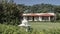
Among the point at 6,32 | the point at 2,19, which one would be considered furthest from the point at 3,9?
the point at 6,32

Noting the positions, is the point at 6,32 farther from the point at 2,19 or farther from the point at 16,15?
the point at 16,15

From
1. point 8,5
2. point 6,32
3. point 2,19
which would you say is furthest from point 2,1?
point 6,32

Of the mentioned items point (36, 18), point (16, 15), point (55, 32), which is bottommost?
point (36, 18)

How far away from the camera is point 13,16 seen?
3250cm

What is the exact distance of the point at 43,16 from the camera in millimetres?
59531

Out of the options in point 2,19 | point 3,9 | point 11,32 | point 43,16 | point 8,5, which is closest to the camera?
point 11,32

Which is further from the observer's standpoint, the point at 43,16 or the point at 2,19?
the point at 43,16

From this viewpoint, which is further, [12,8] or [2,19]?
[12,8]

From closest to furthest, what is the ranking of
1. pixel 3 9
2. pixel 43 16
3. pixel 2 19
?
pixel 2 19
pixel 3 9
pixel 43 16

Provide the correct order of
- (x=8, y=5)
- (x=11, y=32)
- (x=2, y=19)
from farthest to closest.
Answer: (x=8, y=5) < (x=2, y=19) < (x=11, y=32)

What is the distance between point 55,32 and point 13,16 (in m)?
25.3

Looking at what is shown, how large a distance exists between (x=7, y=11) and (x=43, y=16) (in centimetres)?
2632

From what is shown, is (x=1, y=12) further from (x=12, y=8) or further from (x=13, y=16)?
(x=12, y=8)

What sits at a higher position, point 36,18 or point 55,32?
point 55,32
